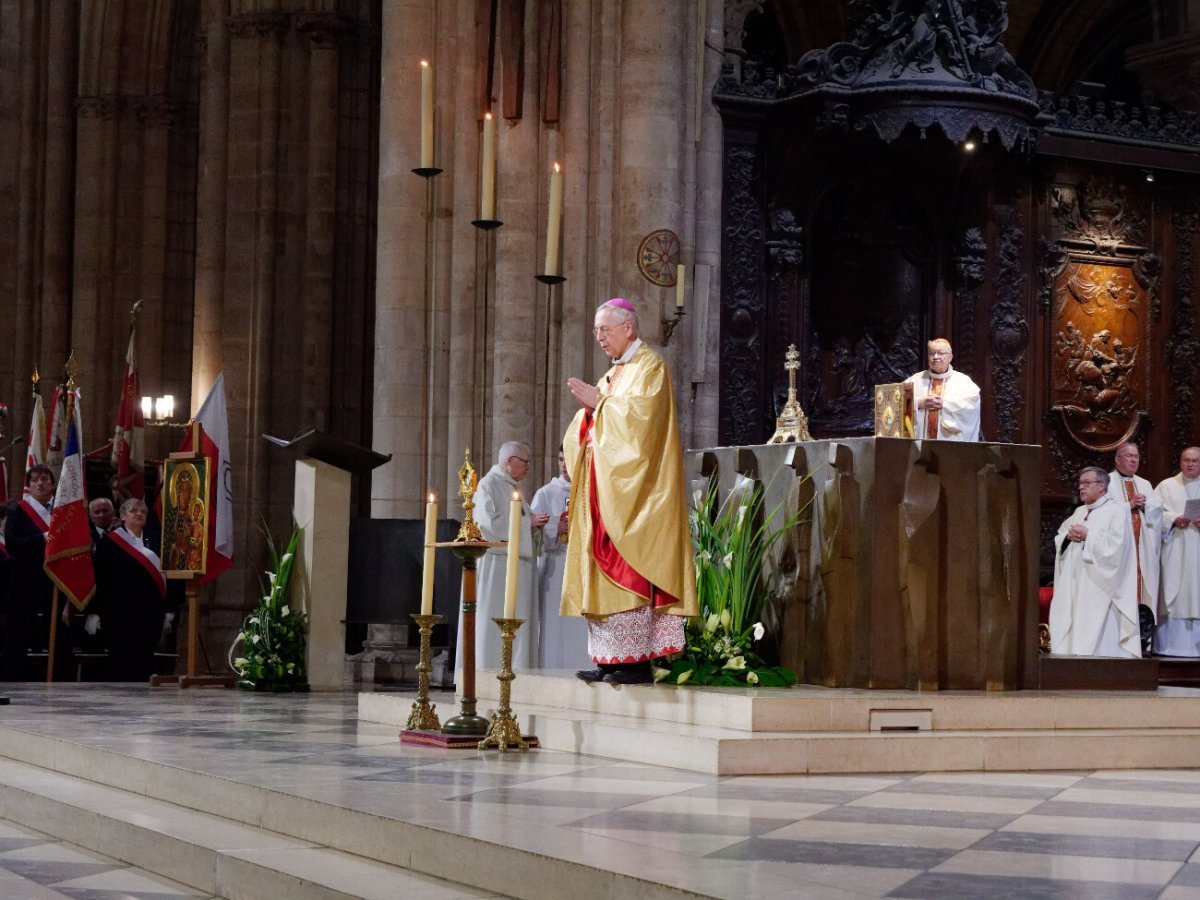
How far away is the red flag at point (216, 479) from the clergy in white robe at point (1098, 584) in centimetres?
587

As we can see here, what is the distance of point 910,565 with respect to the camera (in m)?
8.28

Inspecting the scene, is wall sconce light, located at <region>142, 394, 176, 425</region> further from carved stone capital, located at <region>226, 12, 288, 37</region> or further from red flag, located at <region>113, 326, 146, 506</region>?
carved stone capital, located at <region>226, 12, 288, 37</region>

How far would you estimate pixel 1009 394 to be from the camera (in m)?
15.7

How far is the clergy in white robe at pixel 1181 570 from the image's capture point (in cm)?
1452

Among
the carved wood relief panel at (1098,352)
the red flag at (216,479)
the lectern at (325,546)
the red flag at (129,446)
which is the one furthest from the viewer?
the red flag at (129,446)

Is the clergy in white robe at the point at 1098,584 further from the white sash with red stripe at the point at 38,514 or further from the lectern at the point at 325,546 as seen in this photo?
the white sash with red stripe at the point at 38,514

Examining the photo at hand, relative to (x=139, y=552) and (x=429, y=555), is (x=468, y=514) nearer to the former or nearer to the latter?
(x=429, y=555)

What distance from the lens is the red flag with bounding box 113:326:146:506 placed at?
17875mm

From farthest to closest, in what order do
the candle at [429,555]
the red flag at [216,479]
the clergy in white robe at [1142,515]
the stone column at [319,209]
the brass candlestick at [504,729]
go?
the stone column at [319,209]
the clergy in white robe at [1142,515]
the red flag at [216,479]
the candle at [429,555]
the brass candlestick at [504,729]

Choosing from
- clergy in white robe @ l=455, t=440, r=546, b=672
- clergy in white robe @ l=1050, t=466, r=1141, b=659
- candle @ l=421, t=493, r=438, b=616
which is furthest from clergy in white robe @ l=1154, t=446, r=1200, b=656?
candle @ l=421, t=493, r=438, b=616

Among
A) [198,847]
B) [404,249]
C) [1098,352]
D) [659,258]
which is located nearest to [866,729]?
[198,847]

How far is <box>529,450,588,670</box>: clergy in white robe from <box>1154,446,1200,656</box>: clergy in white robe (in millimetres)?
5260

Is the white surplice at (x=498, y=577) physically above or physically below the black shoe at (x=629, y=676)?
above

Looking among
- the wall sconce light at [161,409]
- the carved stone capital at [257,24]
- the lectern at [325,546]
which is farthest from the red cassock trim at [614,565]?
the wall sconce light at [161,409]
